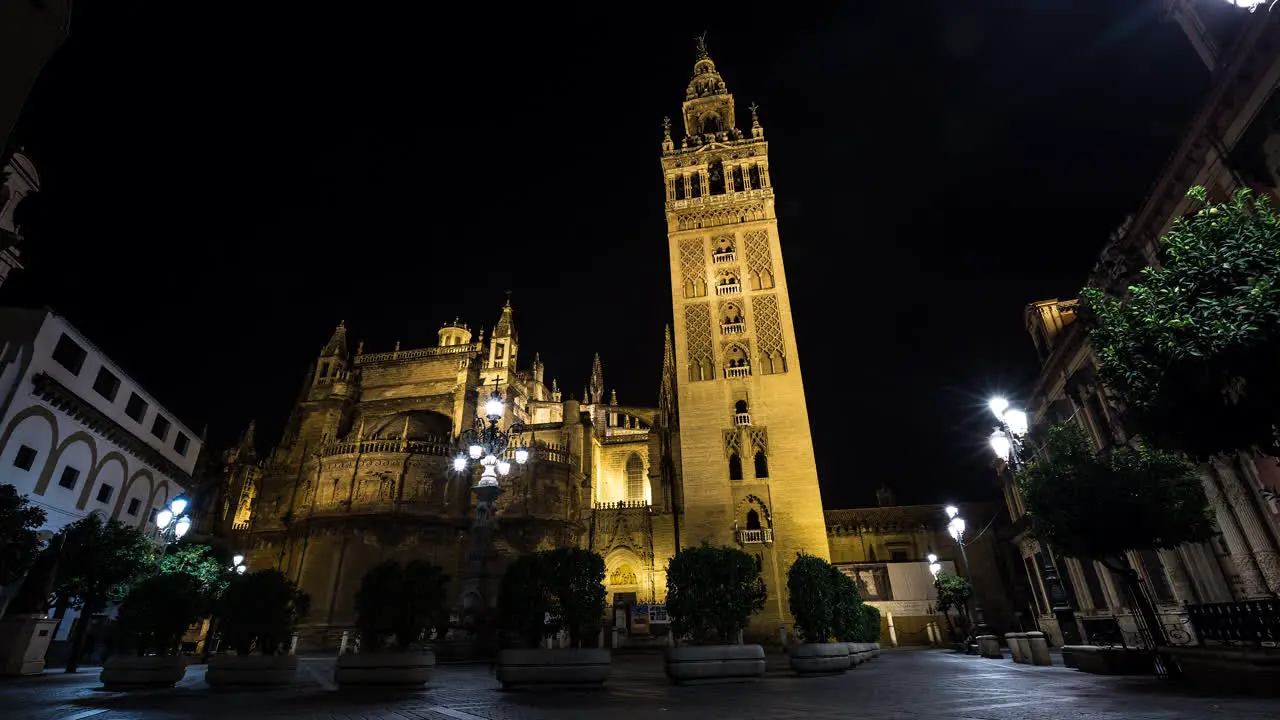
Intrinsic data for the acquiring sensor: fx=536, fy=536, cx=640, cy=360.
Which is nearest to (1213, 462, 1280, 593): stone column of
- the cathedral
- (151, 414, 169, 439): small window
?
the cathedral

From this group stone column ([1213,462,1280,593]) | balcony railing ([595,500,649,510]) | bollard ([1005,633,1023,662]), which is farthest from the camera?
balcony railing ([595,500,649,510])

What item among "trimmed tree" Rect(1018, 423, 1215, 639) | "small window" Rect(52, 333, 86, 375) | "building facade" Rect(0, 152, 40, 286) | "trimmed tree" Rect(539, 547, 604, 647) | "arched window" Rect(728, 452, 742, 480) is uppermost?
"building facade" Rect(0, 152, 40, 286)

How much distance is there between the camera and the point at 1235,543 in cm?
1335

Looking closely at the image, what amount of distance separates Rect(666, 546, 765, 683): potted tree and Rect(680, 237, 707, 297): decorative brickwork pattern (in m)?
25.6

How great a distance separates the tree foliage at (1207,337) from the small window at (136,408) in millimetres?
39335

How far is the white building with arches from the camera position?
21359 mm

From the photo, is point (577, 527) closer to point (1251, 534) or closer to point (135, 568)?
point (135, 568)

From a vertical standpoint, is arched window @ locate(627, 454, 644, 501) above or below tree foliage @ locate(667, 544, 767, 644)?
above

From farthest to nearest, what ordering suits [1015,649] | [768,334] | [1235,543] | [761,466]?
[768,334] < [761,466] < [1015,649] < [1235,543]

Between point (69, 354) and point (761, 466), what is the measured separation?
1326 inches

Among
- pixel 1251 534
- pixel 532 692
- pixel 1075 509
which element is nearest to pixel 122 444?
pixel 532 692

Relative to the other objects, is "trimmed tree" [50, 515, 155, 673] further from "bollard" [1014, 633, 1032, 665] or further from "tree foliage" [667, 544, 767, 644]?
"bollard" [1014, 633, 1032, 665]

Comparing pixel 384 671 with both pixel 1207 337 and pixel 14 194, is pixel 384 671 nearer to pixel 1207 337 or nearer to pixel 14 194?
pixel 1207 337

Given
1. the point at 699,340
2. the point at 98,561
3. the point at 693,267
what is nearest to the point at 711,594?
the point at 98,561
